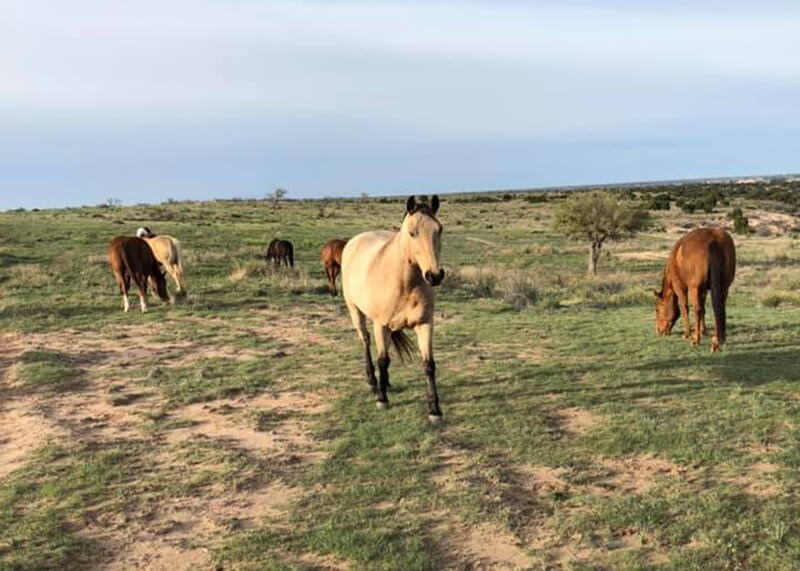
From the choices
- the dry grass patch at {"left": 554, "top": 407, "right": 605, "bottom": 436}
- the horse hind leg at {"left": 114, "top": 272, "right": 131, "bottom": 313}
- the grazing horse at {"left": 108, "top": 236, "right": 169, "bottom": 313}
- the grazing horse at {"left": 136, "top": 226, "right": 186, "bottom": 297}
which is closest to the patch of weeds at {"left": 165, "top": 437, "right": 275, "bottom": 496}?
the dry grass patch at {"left": 554, "top": 407, "right": 605, "bottom": 436}

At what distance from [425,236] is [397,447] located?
81.0 inches

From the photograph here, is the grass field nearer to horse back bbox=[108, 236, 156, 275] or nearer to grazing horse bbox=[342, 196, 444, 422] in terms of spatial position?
grazing horse bbox=[342, 196, 444, 422]

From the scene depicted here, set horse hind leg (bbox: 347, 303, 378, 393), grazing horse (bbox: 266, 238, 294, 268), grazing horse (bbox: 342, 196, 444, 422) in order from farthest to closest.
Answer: grazing horse (bbox: 266, 238, 294, 268) → horse hind leg (bbox: 347, 303, 378, 393) → grazing horse (bbox: 342, 196, 444, 422)

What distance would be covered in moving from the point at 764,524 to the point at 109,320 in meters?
12.4

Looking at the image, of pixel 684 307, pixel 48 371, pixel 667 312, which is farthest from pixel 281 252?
pixel 684 307

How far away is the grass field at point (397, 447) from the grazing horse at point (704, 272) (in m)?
0.59

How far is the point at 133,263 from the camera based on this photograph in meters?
13.8

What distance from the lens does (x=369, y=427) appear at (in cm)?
638

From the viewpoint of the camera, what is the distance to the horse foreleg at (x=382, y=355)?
700 centimetres

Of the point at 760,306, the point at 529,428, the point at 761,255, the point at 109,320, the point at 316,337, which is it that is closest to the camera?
the point at 529,428

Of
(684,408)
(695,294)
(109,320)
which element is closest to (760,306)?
(695,294)

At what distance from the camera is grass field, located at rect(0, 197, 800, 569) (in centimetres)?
412

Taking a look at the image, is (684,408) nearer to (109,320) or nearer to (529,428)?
(529,428)

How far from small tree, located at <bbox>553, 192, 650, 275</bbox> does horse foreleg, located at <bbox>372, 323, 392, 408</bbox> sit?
21339 mm
